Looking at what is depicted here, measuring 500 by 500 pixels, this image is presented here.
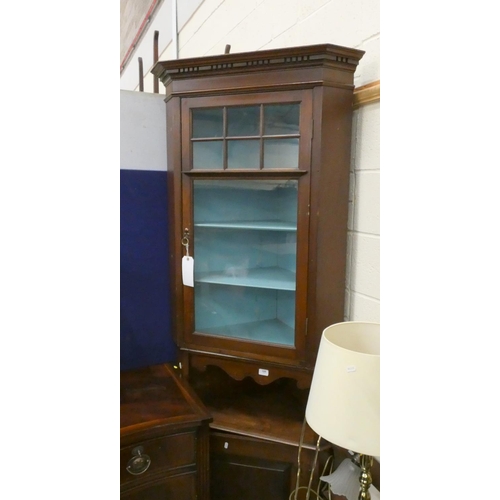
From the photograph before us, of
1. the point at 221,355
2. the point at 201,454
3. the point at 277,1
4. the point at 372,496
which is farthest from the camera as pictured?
the point at 277,1

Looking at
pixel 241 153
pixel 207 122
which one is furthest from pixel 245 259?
pixel 207 122

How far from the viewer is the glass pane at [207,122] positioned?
124 cm

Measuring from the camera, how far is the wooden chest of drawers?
1106 millimetres

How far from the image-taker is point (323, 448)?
1.22m

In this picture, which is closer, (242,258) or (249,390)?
(242,258)

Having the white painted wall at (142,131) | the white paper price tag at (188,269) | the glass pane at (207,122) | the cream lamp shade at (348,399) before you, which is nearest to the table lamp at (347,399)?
the cream lamp shade at (348,399)

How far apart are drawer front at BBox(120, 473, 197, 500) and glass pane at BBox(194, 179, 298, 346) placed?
448 mm

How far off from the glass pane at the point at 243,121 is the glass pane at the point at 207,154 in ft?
0.22
